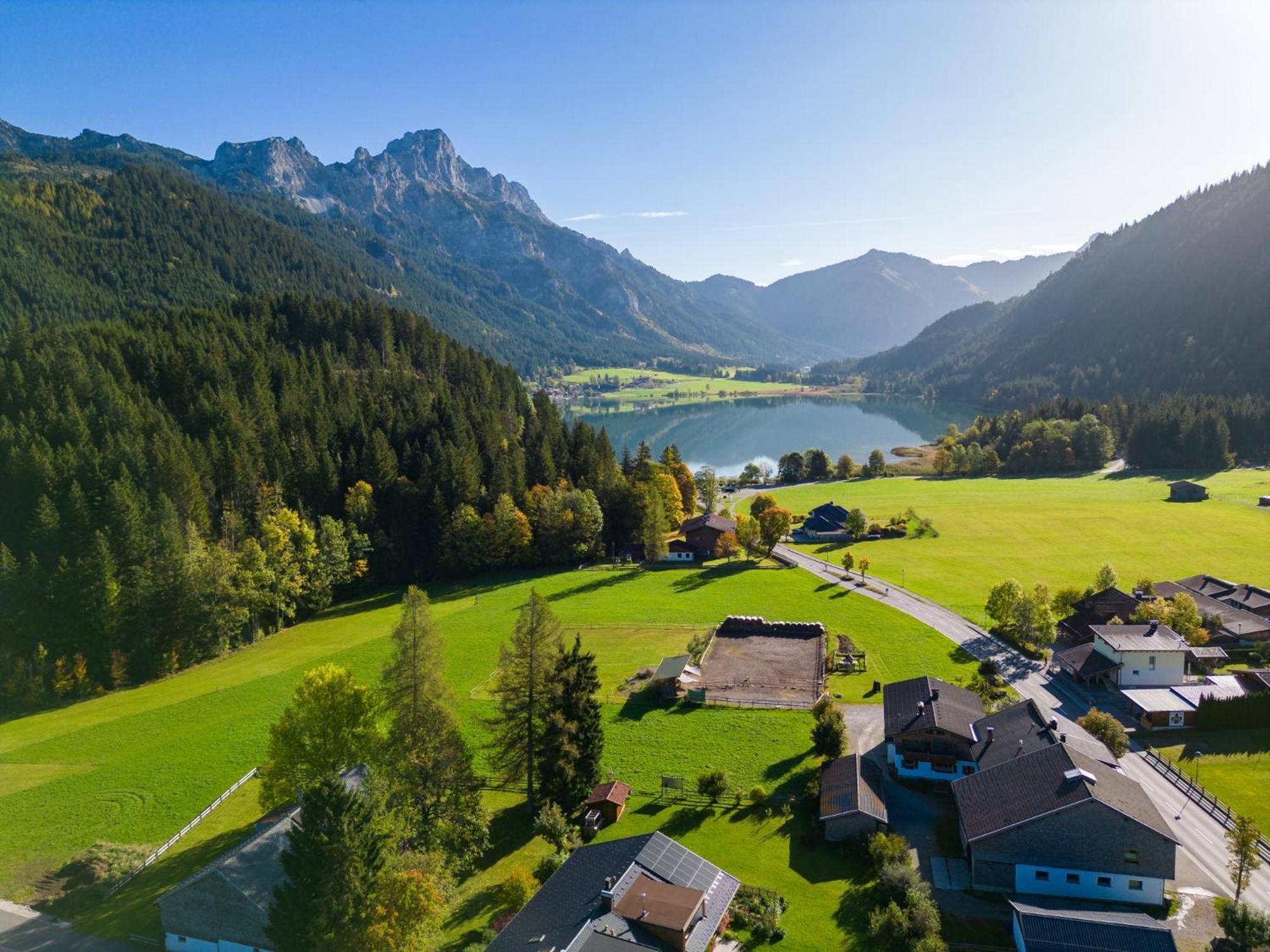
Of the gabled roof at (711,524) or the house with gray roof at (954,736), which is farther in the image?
the gabled roof at (711,524)

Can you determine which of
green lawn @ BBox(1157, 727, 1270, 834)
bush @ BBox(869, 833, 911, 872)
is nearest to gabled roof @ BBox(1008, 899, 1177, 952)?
bush @ BBox(869, 833, 911, 872)

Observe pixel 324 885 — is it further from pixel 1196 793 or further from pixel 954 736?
pixel 1196 793

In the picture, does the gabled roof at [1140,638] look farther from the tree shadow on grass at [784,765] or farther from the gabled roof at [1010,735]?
the tree shadow on grass at [784,765]

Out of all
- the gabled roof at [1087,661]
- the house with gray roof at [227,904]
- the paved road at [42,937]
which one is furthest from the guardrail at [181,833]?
the gabled roof at [1087,661]

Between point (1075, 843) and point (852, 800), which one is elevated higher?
point (1075, 843)

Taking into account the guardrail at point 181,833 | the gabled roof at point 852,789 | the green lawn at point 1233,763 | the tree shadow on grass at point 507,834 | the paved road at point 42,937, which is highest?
the gabled roof at point 852,789

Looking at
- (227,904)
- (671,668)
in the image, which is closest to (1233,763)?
(671,668)

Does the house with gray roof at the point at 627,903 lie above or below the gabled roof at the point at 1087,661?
above
